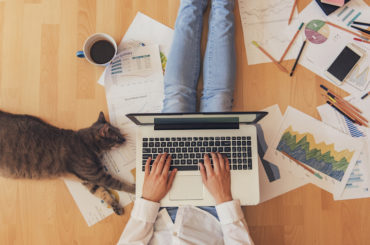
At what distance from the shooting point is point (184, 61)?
3.17 ft

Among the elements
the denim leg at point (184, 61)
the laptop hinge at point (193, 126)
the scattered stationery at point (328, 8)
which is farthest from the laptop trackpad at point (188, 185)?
the scattered stationery at point (328, 8)

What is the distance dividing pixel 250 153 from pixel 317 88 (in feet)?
1.50

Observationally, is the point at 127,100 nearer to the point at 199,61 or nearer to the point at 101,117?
the point at 101,117

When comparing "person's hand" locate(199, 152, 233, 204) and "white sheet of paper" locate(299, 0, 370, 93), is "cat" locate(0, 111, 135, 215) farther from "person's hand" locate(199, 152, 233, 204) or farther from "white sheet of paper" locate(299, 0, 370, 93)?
"white sheet of paper" locate(299, 0, 370, 93)

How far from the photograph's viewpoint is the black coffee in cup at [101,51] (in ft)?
3.29

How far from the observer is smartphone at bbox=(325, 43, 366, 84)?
99 centimetres

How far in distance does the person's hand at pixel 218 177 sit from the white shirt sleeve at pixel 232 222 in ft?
0.07

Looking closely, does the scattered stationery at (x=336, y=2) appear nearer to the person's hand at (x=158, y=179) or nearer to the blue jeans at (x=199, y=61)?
the blue jeans at (x=199, y=61)

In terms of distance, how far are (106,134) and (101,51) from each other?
1.10 feet

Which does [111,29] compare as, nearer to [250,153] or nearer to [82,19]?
[82,19]

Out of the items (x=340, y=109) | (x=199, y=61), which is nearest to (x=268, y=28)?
(x=199, y=61)

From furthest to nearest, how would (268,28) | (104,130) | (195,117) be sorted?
(268,28) < (104,130) < (195,117)

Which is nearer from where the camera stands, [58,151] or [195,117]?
[195,117]

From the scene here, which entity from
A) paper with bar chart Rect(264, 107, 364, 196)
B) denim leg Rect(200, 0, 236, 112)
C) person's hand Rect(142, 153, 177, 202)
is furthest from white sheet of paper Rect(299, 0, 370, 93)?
person's hand Rect(142, 153, 177, 202)
